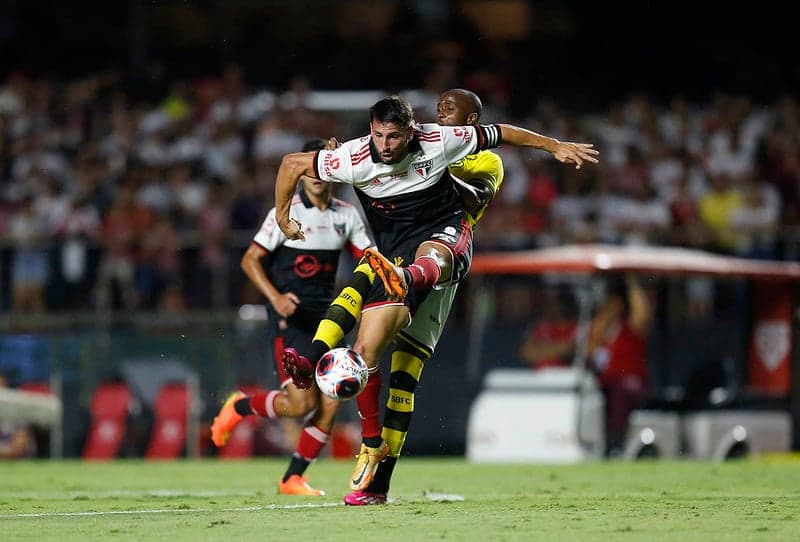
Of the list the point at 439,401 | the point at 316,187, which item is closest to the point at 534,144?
the point at 316,187

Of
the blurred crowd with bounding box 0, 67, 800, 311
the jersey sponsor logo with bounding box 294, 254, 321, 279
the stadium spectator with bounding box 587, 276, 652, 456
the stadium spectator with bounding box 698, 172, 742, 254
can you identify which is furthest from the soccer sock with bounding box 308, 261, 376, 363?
the stadium spectator with bounding box 698, 172, 742, 254

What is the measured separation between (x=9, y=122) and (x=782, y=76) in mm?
11737

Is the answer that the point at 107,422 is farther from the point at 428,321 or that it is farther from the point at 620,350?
the point at 428,321

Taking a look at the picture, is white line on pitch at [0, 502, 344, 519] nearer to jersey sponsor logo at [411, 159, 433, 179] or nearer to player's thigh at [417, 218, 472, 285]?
player's thigh at [417, 218, 472, 285]

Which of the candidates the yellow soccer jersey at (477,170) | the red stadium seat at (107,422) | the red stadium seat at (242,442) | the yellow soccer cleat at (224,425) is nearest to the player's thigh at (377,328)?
the yellow soccer jersey at (477,170)

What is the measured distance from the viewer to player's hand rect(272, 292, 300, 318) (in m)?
11.5

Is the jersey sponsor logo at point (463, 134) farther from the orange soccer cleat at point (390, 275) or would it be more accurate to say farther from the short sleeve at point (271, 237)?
the short sleeve at point (271, 237)

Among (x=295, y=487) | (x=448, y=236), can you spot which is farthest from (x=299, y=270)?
(x=448, y=236)

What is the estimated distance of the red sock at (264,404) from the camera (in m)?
11.7

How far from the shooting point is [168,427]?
737 inches

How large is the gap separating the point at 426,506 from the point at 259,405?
246 cm

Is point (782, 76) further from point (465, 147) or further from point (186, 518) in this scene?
point (186, 518)

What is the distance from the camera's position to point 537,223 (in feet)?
69.7

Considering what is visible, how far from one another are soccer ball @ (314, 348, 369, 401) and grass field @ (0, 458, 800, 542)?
0.70 meters
